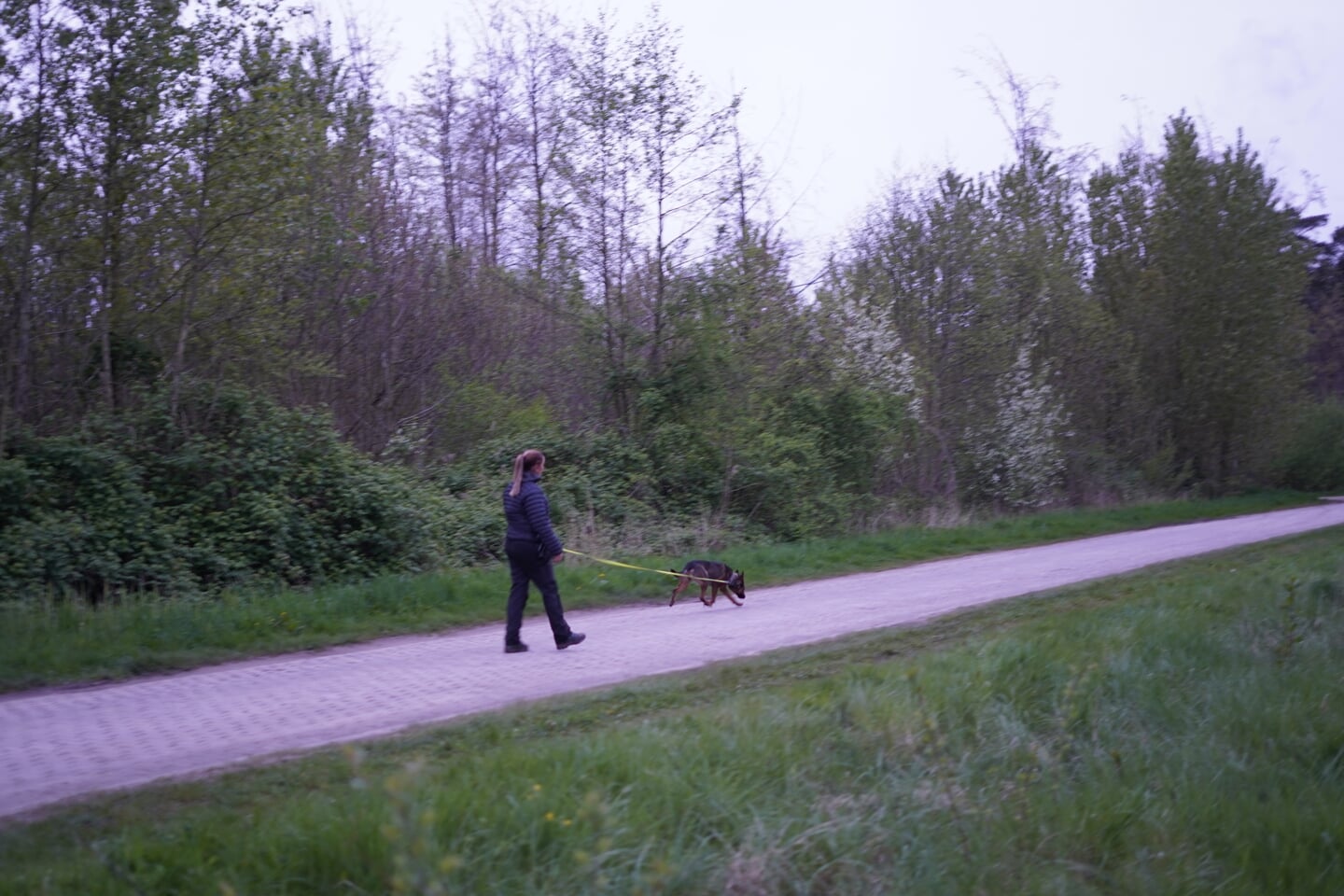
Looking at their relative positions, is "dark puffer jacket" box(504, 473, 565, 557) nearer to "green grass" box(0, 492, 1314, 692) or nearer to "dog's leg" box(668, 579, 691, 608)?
"green grass" box(0, 492, 1314, 692)

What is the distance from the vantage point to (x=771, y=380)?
946 inches

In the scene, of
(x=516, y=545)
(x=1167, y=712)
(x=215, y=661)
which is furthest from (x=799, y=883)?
(x=215, y=661)

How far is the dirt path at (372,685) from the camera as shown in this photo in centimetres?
721

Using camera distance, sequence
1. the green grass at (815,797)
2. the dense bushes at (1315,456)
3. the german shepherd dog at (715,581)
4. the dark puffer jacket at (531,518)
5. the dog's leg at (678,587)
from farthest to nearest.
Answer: the dense bushes at (1315,456) < the dog's leg at (678,587) < the german shepherd dog at (715,581) < the dark puffer jacket at (531,518) < the green grass at (815,797)

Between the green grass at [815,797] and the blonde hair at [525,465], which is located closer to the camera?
the green grass at [815,797]

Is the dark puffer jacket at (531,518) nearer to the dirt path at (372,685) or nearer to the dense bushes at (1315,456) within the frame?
the dirt path at (372,685)

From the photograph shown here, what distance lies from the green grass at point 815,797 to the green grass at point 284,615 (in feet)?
13.2

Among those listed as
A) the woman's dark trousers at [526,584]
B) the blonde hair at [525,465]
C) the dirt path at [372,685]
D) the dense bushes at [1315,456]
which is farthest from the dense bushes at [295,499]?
the dense bushes at [1315,456]

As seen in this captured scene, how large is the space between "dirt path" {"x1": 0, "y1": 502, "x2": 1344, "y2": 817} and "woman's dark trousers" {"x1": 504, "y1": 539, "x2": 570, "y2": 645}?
9.1 inches

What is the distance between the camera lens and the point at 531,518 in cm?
1102

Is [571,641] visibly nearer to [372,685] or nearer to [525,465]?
[525,465]

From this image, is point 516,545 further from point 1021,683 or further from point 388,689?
point 1021,683

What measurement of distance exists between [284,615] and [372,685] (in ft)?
9.60

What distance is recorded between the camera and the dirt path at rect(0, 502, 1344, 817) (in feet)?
23.7
